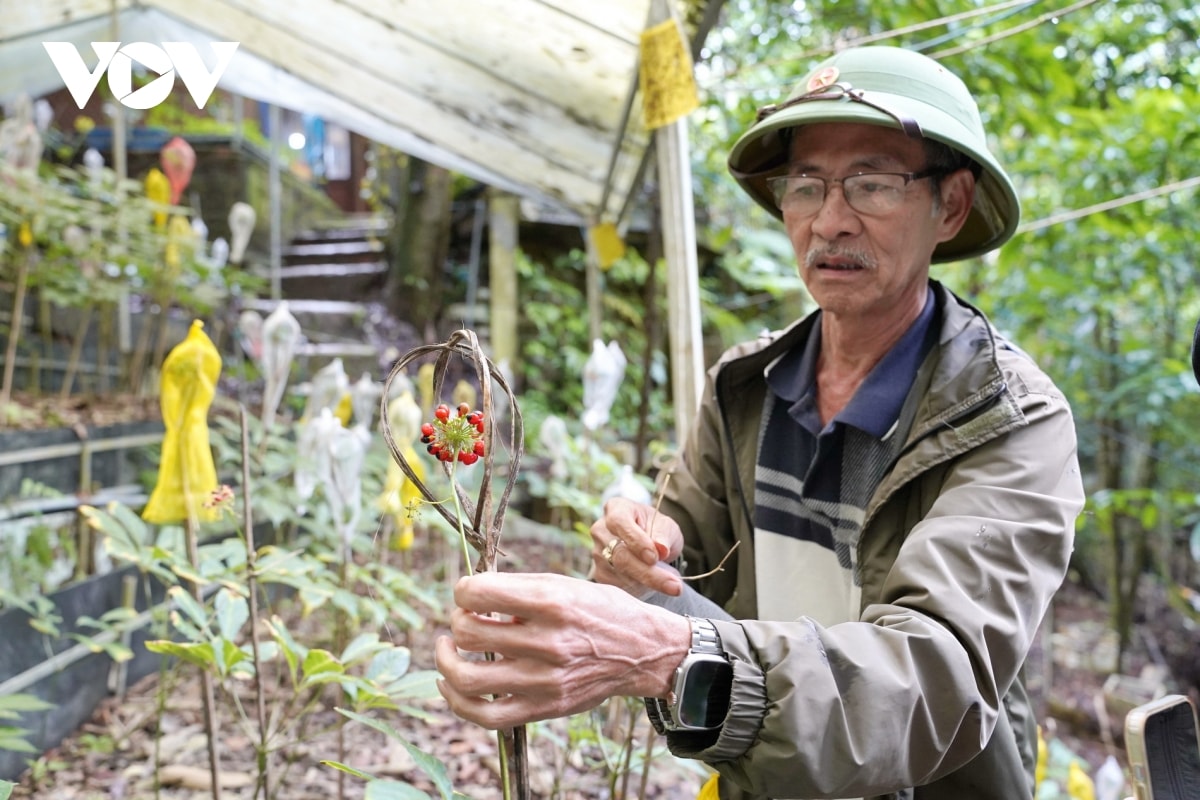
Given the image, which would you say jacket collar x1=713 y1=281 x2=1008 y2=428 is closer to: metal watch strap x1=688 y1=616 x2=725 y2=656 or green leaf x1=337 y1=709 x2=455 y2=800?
metal watch strap x1=688 y1=616 x2=725 y2=656

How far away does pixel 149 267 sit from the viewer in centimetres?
339

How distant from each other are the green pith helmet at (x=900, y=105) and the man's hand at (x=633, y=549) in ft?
2.04

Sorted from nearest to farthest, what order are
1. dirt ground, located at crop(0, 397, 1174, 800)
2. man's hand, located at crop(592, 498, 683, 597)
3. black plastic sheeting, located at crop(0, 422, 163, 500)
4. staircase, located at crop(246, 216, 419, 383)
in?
man's hand, located at crop(592, 498, 683, 597)
dirt ground, located at crop(0, 397, 1174, 800)
black plastic sheeting, located at crop(0, 422, 163, 500)
staircase, located at crop(246, 216, 419, 383)

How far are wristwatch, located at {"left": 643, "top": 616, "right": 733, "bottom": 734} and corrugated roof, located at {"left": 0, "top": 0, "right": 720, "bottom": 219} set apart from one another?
1595 mm

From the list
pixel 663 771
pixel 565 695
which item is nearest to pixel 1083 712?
pixel 663 771

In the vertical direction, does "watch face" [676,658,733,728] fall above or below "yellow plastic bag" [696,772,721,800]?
above

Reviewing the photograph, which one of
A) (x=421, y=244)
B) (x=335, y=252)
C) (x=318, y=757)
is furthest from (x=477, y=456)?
(x=335, y=252)

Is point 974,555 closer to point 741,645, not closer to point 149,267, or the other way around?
point 741,645

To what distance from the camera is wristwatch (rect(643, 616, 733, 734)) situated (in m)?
0.77

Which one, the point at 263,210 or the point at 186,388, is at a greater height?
the point at 263,210

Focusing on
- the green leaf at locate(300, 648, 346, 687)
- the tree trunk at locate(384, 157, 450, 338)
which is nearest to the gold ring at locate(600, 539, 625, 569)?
the green leaf at locate(300, 648, 346, 687)

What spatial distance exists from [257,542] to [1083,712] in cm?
485

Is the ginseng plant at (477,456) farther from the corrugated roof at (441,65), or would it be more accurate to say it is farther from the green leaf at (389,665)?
the corrugated roof at (441,65)

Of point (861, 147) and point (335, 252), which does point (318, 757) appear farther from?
point (335, 252)
